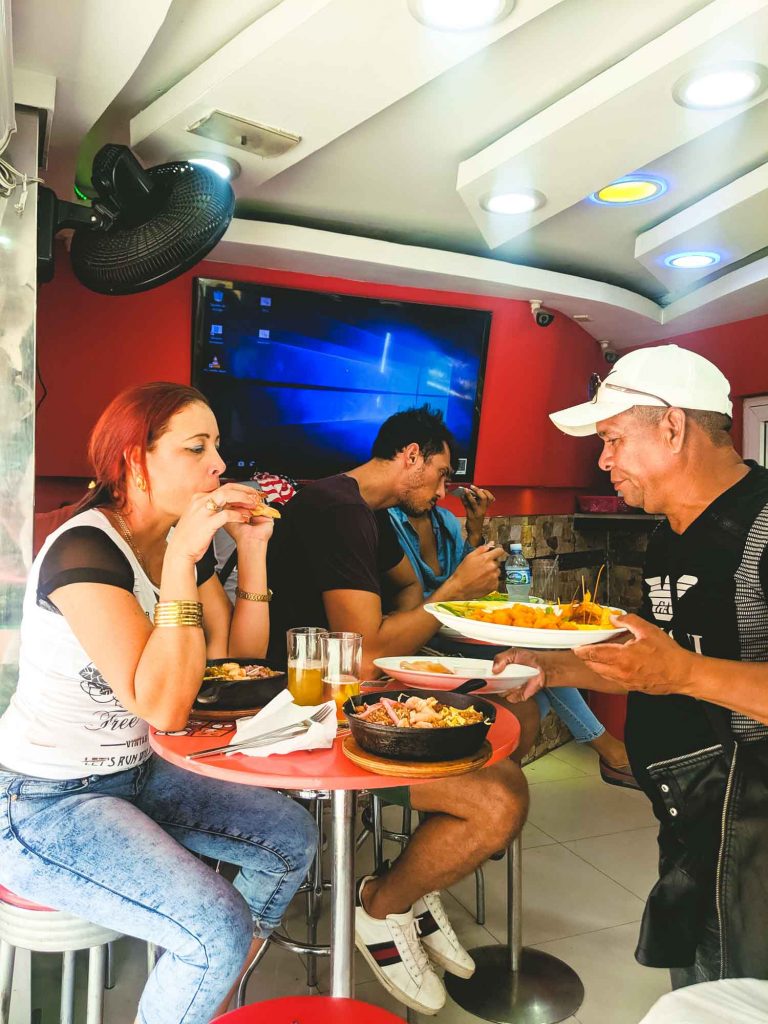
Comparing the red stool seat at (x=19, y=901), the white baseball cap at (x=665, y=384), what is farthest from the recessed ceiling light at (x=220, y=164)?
the red stool seat at (x=19, y=901)

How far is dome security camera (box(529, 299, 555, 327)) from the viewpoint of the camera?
15.9 feet

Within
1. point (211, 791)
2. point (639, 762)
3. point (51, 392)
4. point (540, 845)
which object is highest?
point (51, 392)

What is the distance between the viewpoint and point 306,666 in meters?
1.83

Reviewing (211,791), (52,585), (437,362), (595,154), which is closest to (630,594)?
(437,362)

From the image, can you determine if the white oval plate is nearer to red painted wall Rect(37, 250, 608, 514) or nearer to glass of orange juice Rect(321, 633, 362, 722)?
glass of orange juice Rect(321, 633, 362, 722)

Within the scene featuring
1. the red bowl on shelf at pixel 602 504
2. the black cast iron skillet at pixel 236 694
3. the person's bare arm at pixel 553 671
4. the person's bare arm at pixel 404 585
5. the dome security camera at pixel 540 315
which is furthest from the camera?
the red bowl on shelf at pixel 602 504

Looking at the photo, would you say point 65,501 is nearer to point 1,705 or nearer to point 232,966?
point 1,705

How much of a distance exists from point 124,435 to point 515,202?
2241 millimetres

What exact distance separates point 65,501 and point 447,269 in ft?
7.31

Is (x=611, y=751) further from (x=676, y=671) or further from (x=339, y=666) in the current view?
(x=676, y=671)

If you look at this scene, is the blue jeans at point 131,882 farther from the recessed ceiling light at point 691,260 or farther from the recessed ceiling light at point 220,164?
the recessed ceiling light at point 691,260

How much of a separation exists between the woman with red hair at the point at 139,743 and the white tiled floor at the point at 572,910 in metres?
0.78

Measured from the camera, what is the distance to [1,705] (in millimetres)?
2406

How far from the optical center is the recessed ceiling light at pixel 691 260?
13.8ft
